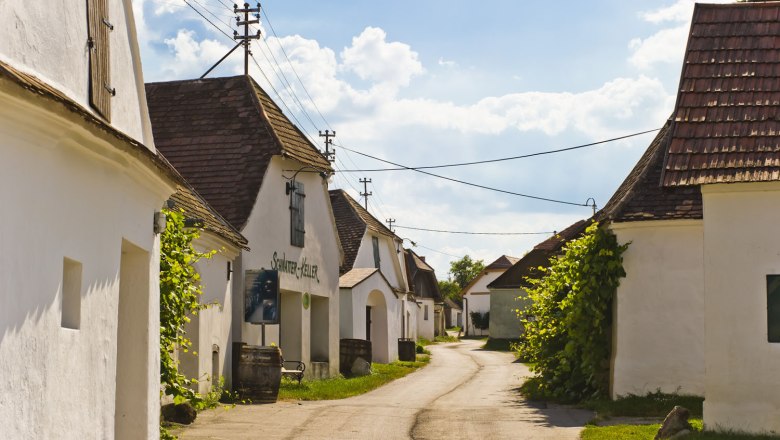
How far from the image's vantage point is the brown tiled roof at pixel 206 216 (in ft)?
57.3

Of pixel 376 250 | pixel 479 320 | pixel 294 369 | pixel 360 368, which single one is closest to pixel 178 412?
pixel 294 369

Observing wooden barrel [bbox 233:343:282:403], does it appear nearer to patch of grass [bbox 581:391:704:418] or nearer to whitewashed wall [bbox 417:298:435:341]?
patch of grass [bbox 581:391:704:418]

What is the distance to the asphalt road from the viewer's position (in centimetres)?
1420

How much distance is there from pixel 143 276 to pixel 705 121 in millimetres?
7360

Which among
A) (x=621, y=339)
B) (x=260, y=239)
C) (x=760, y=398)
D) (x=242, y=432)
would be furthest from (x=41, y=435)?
(x=260, y=239)

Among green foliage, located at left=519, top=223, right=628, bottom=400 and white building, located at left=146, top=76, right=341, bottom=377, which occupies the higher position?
white building, located at left=146, top=76, right=341, bottom=377

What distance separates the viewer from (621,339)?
18266mm

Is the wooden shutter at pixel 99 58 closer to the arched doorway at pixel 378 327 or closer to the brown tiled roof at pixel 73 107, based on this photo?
the brown tiled roof at pixel 73 107

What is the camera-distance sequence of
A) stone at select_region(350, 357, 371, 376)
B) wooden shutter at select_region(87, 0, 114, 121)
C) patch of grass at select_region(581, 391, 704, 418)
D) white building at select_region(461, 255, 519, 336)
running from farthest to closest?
white building at select_region(461, 255, 519, 336) → stone at select_region(350, 357, 371, 376) → patch of grass at select_region(581, 391, 704, 418) → wooden shutter at select_region(87, 0, 114, 121)

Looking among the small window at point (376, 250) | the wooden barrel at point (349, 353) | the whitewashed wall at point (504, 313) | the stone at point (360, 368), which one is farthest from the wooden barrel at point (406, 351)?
the whitewashed wall at point (504, 313)

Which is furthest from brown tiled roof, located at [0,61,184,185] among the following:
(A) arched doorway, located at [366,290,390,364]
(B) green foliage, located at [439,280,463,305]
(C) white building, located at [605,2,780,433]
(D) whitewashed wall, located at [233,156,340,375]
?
(B) green foliage, located at [439,280,463,305]

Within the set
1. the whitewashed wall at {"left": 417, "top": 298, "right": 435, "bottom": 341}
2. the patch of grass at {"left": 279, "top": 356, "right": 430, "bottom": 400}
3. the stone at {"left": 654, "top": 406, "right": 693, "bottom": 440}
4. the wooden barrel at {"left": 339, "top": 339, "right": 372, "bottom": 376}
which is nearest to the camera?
the stone at {"left": 654, "top": 406, "right": 693, "bottom": 440}

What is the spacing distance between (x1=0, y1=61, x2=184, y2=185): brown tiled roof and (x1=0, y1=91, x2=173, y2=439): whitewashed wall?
0.06 m

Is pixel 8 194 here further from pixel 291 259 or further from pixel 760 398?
pixel 291 259
